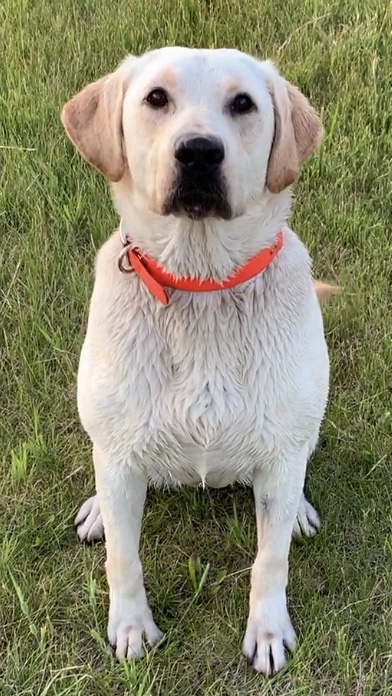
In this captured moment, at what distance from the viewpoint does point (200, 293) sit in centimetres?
213

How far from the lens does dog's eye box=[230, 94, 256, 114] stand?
1.95m

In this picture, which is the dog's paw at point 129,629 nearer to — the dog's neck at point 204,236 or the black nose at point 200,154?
the dog's neck at point 204,236

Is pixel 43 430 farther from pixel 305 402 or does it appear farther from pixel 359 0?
pixel 359 0

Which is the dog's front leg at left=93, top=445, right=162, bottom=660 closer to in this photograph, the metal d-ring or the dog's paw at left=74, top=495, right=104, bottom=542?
the dog's paw at left=74, top=495, right=104, bottom=542

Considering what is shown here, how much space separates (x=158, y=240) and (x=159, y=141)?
0.25 metres

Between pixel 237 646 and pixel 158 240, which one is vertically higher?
pixel 158 240

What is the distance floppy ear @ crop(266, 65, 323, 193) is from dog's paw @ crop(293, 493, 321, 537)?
1.08 m

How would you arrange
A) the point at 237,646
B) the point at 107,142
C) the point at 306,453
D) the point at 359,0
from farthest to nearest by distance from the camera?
the point at 359,0, the point at 237,646, the point at 306,453, the point at 107,142

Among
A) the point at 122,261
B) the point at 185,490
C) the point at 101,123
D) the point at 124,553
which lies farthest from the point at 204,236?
the point at 185,490

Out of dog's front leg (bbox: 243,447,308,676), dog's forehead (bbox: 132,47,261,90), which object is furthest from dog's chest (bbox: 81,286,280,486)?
dog's forehead (bbox: 132,47,261,90)

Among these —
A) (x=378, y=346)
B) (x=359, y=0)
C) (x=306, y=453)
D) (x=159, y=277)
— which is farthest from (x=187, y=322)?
(x=359, y=0)

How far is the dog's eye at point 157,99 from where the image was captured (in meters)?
1.94

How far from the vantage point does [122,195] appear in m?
2.12

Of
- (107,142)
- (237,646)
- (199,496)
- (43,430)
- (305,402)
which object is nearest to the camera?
(107,142)
